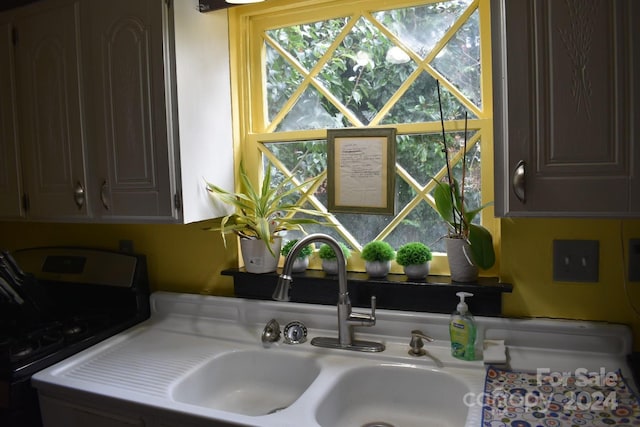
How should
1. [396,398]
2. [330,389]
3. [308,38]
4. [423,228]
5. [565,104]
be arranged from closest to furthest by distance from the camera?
[565,104] → [330,389] → [396,398] → [423,228] → [308,38]

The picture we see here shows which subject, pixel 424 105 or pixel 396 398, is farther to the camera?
pixel 424 105

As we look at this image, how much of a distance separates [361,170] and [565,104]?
715mm

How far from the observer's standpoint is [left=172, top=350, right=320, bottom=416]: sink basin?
143 cm

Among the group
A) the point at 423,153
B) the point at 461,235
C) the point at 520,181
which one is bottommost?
Result: the point at 461,235

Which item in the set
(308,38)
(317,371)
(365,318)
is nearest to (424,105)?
(308,38)

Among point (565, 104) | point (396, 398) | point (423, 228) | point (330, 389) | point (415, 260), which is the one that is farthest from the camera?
point (423, 228)

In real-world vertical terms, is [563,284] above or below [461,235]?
below

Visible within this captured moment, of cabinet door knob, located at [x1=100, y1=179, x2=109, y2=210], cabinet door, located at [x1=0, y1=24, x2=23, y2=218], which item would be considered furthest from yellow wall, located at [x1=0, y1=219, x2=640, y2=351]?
cabinet door, located at [x1=0, y1=24, x2=23, y2=218]

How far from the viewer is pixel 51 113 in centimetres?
170

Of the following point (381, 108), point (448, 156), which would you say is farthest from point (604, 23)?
point (381, 108)

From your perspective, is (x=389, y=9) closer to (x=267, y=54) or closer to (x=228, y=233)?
(x=267, y=54)

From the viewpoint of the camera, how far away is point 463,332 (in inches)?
52.8

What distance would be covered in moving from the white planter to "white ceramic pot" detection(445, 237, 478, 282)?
61 centimetres

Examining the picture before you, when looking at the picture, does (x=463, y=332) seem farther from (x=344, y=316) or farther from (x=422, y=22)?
(x=422, y=22)
